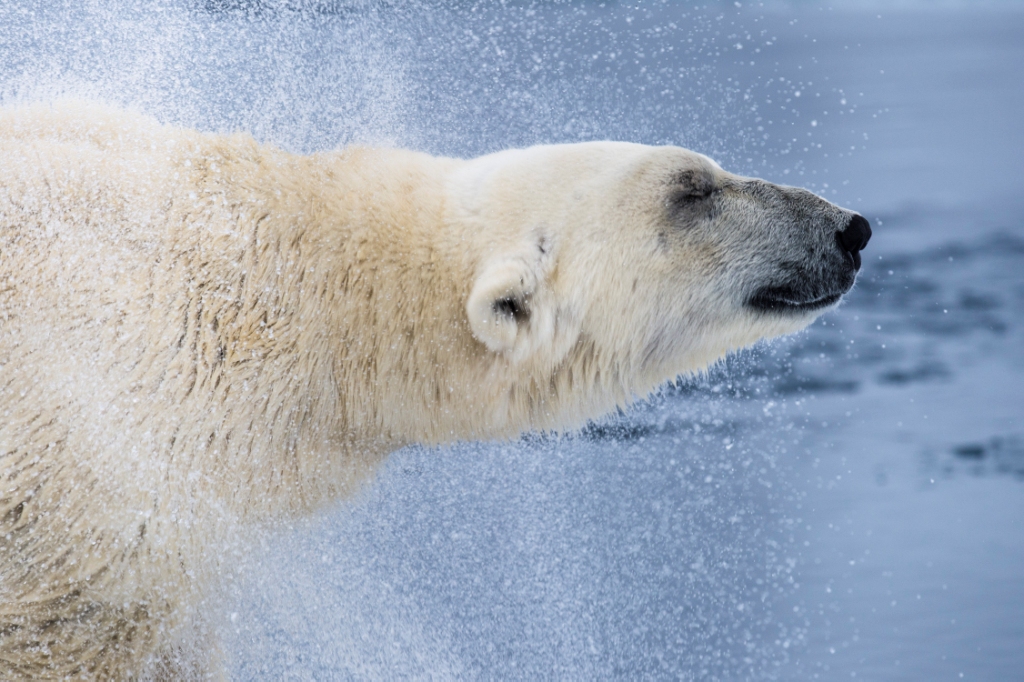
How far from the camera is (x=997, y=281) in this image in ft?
23.0

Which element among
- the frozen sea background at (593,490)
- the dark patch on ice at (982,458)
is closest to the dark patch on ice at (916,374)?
the frozen sea background at (593,490)

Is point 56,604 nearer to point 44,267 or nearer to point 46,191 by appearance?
point 44,267

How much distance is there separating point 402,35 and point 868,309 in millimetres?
4027

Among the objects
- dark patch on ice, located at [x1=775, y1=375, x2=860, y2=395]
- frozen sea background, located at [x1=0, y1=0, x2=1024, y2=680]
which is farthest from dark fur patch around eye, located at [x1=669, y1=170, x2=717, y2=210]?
dark patch on ice, located at [x1=775, y1=375, x2=860, y2=395]

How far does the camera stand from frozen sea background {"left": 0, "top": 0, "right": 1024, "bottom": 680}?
10.1ft

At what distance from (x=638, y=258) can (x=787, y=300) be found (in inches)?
16.8

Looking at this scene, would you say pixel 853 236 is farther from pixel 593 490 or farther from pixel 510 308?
pixel 593 490

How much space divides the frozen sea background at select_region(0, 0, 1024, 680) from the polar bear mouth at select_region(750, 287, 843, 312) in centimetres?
117

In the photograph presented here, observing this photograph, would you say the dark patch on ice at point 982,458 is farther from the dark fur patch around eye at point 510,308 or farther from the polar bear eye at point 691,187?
the dark fur patch around eye at point 510,308

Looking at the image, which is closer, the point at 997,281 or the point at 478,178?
the point at 478,178

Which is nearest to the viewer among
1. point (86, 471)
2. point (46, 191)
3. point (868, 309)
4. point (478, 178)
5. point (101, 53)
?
point (86, 471)

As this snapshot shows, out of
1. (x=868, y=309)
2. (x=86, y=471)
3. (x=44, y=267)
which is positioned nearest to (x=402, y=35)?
(x=44, y=267)

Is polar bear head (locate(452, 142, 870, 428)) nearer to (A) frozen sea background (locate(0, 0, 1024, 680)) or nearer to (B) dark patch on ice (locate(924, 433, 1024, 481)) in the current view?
(A) frozen sea background (locate(0, 0, 1024, 680))

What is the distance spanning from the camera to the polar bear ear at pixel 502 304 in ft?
6.91
